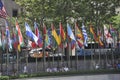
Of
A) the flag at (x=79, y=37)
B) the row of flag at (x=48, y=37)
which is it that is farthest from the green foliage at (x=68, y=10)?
the flag at (x=79, y=37)

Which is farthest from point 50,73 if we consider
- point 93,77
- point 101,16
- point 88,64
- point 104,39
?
point 101,16

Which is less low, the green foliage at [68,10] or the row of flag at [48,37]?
the green foliage at [68,10]

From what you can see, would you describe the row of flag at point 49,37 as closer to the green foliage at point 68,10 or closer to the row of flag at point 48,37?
the row of flag at point 48,37

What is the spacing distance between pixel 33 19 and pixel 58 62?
6106 mm

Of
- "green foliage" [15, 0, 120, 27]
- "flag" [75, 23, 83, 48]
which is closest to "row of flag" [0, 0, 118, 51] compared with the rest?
"flag" [75, 23, 83, 48]

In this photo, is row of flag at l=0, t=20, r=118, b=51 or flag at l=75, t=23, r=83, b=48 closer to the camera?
row of flag at l=0, t=20, r=118, b=51

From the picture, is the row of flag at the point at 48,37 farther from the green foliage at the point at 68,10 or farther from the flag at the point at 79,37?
the green foliage at the point at 68,10

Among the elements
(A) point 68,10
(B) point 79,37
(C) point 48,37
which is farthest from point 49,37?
(A) point 68,10

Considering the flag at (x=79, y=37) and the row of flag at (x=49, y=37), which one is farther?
the flag at (x=79, y=37)

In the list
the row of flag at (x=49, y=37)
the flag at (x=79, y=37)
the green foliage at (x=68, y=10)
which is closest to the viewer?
the row of flag at (x=49, y=37)

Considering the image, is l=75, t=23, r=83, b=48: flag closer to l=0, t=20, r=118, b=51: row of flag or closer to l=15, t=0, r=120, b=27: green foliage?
l=0, t=20, r=118, b=51: row of flag

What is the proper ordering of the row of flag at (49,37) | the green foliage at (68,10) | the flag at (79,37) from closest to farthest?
the row of flag at (49,37), the flag at (79,37), the green foliage at (68,10)

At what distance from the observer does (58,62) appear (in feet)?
106

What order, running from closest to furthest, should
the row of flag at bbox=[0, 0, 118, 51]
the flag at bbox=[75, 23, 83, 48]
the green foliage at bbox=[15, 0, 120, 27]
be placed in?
the row of flag at bbox=[0, 0, 118, 51] < the flag at bbox=[75, 23, 83, 48] < the green foliage at bbox=[15, 0, 120, 27]
